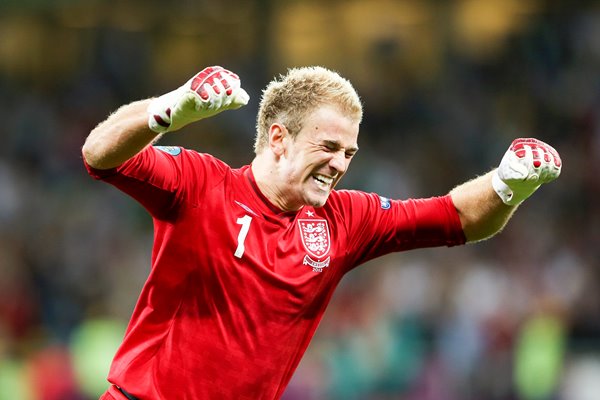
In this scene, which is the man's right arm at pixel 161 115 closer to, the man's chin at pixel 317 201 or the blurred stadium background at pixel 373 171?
the man's chin at pixel 317 201

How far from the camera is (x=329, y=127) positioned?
14.9ft

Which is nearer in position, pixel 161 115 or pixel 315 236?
pixel 161 115

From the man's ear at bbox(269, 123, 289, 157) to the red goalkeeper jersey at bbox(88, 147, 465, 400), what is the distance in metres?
0.19

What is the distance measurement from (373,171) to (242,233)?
8.64m

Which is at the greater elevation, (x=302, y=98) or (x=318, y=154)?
(x=302, y=98)

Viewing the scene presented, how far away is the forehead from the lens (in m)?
4.54

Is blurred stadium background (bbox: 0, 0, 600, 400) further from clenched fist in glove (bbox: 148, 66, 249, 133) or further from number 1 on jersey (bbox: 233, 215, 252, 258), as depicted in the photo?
clenched fist in glove (bbox: 148, 66, 249, 133)

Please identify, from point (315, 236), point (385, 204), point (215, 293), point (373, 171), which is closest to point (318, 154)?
point (315, 236)

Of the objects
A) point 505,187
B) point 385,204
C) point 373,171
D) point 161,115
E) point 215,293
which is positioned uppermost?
point 161,115

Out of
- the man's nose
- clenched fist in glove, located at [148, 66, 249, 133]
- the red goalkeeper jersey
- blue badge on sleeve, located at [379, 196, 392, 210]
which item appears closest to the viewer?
clenched fist in glove, located at [148, 66, 249, 133]

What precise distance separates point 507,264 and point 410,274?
1.06 m

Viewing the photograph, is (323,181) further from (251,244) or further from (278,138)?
(251,244)

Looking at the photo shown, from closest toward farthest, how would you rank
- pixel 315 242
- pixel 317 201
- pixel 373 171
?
pixel 317 201 < pixel 315 242 < pixel 373 171

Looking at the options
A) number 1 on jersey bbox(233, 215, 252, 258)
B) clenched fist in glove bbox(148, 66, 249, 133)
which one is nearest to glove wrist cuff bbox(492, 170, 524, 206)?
number 1 on jersey bbox(233, 215, 252, 258)
